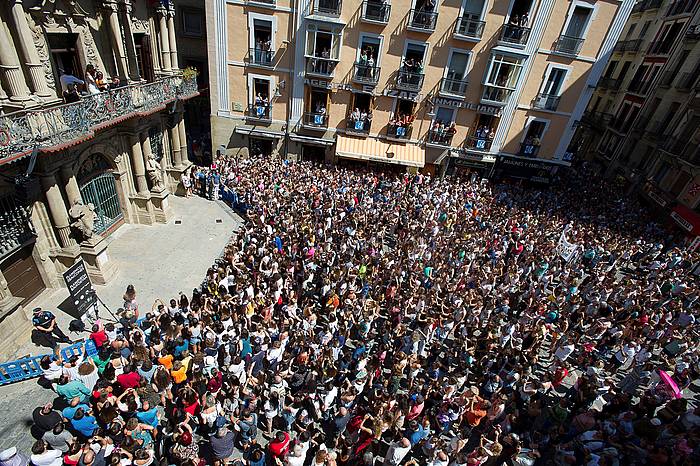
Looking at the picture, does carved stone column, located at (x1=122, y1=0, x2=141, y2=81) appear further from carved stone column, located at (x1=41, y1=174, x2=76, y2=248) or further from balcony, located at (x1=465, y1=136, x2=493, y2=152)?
balcony, located at (x1=465, y1=136, x2=493, y2=152)

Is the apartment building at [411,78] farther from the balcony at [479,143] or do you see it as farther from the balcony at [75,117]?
the balcony at [75,117]

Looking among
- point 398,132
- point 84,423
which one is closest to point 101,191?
point 84,423

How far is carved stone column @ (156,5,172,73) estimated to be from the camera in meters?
15.7

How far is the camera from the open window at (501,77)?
2036 cm

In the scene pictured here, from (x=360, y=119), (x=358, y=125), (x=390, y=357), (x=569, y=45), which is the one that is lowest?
(x=390, y=357)

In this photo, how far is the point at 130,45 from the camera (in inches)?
555

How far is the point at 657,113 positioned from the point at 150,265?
3354cm

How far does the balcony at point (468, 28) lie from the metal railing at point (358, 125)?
21.8 ft

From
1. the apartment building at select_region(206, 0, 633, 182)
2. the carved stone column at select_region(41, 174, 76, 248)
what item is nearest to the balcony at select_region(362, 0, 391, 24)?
the apartment building at select_region(206, 0, 633, 182)

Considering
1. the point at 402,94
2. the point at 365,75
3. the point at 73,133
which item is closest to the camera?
the point at 73,133

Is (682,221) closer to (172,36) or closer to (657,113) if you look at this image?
(657,113)

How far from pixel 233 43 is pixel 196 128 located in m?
11.7

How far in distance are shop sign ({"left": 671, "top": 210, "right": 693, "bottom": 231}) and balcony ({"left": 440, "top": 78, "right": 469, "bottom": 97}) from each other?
14273mm

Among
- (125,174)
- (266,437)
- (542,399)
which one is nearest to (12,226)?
(125,174)
